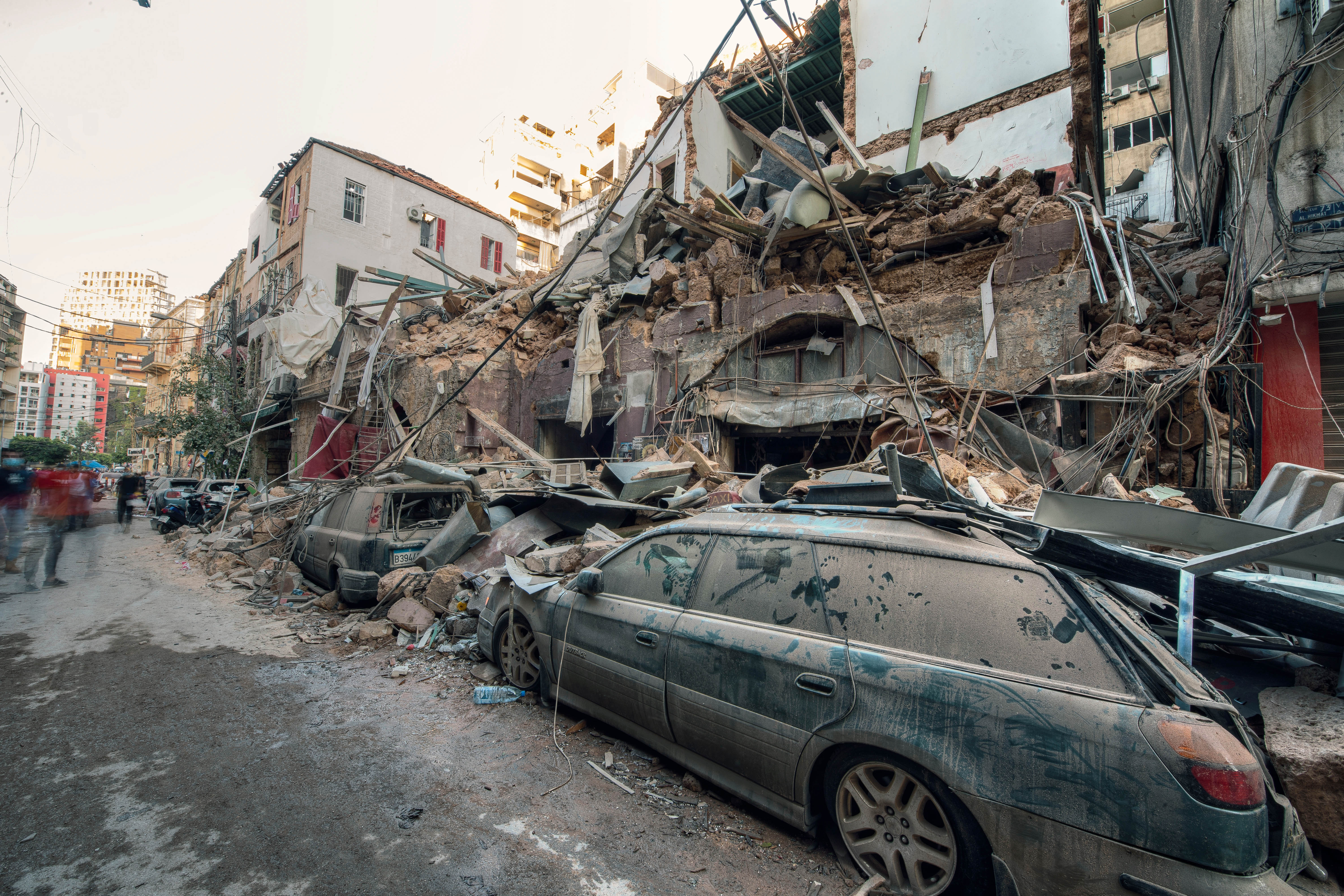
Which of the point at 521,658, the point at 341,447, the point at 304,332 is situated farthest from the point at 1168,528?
the point at 304,332

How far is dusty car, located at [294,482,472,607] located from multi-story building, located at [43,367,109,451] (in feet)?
280

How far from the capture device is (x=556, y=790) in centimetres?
300

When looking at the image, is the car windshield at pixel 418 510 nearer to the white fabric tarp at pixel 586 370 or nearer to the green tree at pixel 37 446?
the white fabric tarp at pixel 586 370

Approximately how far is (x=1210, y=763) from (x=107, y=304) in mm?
32262

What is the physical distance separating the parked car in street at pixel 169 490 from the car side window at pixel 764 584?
720 inches

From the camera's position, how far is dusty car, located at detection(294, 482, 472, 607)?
6445mm

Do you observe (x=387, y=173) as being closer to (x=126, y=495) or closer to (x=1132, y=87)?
(x=126, y=495)

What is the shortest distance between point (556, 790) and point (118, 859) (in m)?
1.78

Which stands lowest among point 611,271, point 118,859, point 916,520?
point 118,859

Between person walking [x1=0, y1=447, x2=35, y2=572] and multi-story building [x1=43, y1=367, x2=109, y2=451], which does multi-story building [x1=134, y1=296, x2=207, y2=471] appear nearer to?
person walking [x1=0, y1=447, x2=35, y2=572]

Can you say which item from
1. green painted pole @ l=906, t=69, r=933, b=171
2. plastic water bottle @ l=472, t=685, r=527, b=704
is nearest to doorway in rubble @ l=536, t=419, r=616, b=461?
plastic water bottle @ l=472, t=685, r=527, b=704

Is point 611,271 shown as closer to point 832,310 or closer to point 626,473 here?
point 832,310

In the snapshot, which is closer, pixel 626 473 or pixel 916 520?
pixel 916 520

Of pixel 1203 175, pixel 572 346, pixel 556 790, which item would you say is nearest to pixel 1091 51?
pixel 1203 175
